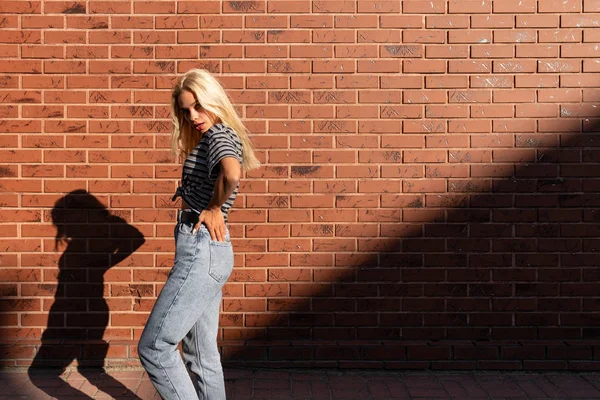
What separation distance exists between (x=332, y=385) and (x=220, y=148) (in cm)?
207

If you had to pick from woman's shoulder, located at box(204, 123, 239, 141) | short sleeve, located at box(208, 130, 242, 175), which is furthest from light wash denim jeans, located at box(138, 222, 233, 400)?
woman's shoulder, located at box(204, 123, 239, 141)

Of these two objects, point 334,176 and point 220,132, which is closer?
point 220,132

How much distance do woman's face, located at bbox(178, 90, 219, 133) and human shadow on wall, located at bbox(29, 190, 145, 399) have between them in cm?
170

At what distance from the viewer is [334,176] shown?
5223mm

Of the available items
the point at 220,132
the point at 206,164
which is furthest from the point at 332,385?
the point at 220,132

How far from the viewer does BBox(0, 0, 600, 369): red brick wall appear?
519 centimetres

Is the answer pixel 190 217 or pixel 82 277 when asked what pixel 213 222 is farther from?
pixel 82 277

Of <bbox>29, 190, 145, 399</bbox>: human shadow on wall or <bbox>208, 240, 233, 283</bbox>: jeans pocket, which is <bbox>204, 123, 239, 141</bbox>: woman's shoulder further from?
<bbox>29, 190, 145, 399</bbox>: human shadow on wall

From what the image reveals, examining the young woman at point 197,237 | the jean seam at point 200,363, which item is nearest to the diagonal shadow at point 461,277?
the jean seam at point 200,363

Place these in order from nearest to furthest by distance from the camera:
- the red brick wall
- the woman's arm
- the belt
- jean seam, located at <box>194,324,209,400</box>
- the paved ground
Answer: the woman's arm → the belt → jean seam, located at <box>194,324,209,400</box> → the paved ground → the red brick wall

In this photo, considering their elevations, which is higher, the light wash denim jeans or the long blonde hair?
the long blonde hair

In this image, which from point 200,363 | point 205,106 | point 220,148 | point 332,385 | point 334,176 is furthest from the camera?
point 334,176

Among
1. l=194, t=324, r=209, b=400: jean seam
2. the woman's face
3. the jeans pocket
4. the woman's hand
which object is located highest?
the woman's face

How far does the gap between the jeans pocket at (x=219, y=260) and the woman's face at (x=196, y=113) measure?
0.54m
